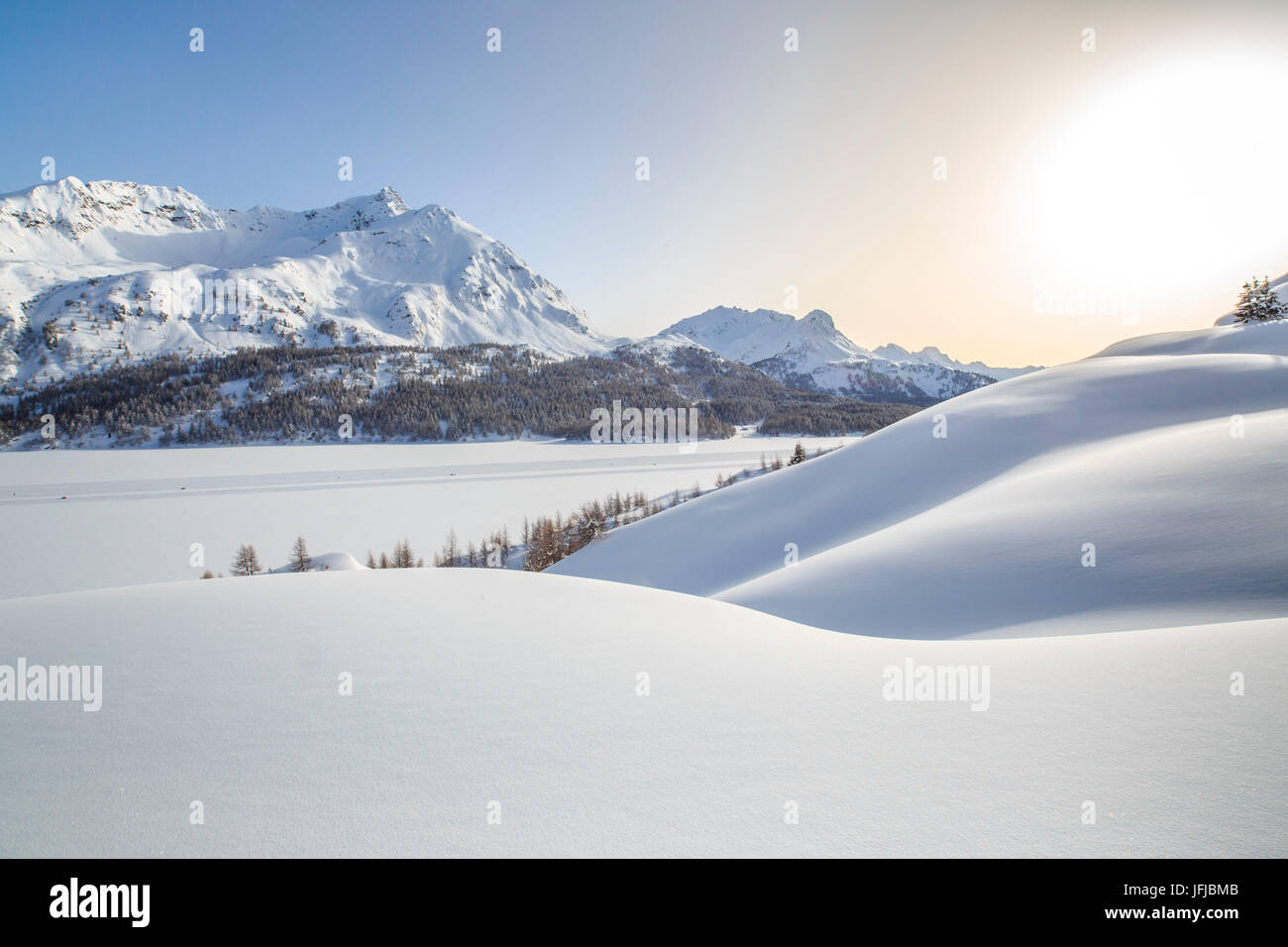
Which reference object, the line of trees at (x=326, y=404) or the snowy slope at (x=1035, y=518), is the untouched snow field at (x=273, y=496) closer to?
the line of trees at (x=326, y=404)

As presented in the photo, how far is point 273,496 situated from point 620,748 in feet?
294

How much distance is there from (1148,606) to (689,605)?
7.43 m

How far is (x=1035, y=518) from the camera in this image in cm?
1270

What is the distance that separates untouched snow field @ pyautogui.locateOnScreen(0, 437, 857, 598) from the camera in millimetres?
45925

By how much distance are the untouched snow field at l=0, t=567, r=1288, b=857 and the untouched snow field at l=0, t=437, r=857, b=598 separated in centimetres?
4749
